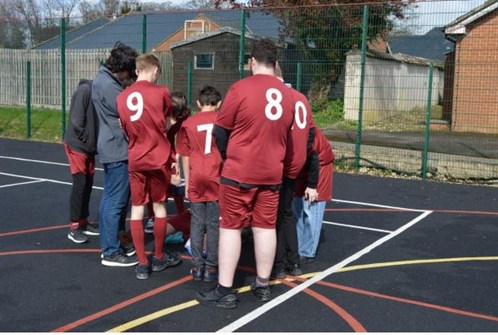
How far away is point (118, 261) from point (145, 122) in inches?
55.8

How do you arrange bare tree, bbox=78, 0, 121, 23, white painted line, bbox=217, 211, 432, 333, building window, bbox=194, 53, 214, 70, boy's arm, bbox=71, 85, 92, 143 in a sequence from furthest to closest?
bare tree, bbox=78, 0, 121, 23 → building window, bbox=194, 53, 214, 70 → boy's arm, bbox=71, 85, 92, 143 → white painted line, bbox=217, 211, 432, 333

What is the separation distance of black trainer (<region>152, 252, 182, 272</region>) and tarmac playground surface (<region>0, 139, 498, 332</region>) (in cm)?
7

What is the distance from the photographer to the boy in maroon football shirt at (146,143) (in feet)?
17.0

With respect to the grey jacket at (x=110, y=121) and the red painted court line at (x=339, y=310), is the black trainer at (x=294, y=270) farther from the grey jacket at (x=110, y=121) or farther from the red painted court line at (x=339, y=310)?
the grey jacket at (x=110, y=121)

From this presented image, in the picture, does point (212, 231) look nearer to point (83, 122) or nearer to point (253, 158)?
point (253, 158)

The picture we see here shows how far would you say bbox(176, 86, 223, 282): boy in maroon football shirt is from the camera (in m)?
5.35

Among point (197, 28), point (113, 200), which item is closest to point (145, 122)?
point (113, 200)

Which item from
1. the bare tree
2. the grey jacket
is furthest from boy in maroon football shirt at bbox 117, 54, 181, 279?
the bare tree

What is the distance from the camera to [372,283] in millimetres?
5426

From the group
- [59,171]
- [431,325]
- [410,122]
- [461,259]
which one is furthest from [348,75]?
[431,325]

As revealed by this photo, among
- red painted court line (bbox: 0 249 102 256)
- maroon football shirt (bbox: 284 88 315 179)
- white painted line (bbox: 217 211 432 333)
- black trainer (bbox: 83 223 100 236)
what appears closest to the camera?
white painted line (bbox: 217 211 432 333)

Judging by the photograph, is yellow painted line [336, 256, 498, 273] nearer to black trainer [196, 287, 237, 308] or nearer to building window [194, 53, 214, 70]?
black trainer [196, 287, 237, 308]

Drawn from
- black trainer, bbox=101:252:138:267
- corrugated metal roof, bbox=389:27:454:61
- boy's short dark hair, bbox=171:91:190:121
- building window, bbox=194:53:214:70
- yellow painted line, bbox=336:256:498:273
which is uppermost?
corrugated metal roof, bbox=389:27:454:61

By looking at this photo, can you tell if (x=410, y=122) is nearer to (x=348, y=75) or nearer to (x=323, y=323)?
(x=348, y=75)
